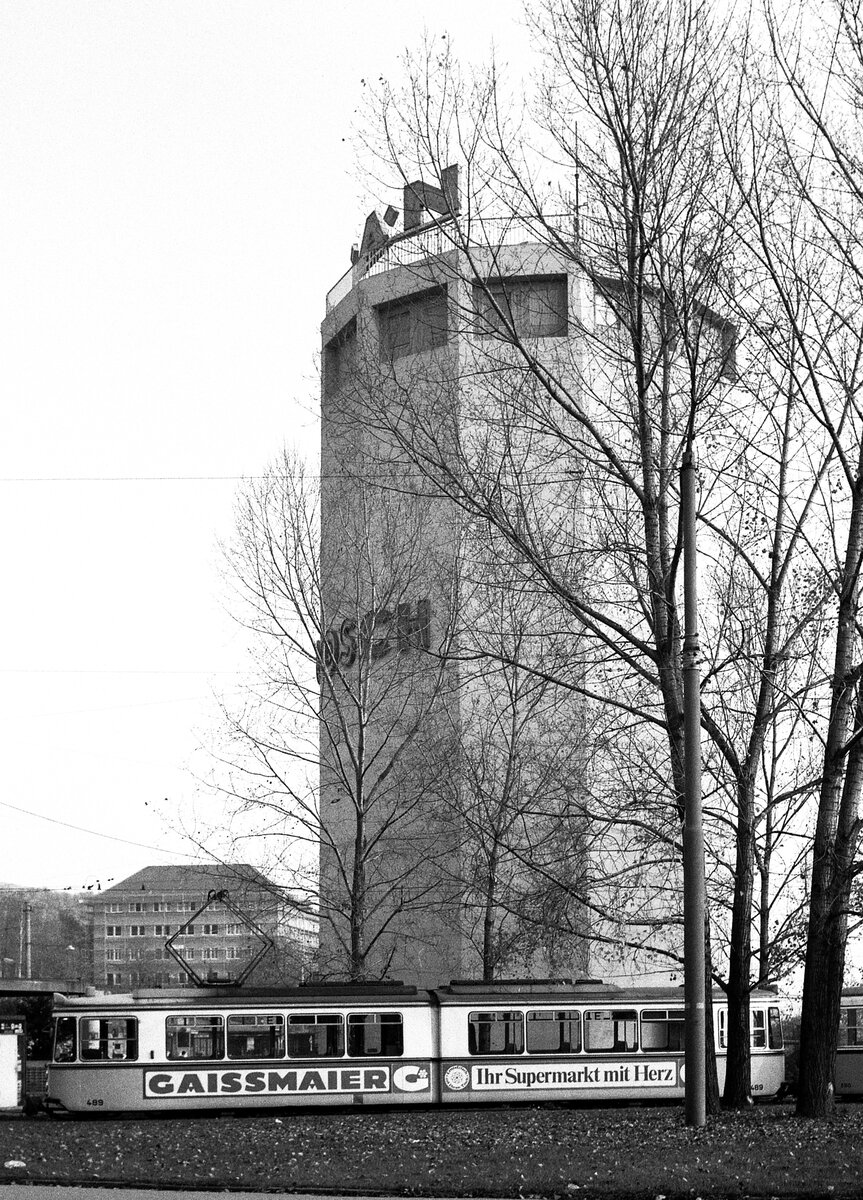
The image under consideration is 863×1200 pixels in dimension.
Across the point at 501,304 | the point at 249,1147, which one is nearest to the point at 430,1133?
the point at 249,1147

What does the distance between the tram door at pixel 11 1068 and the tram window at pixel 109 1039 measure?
11.1 feet

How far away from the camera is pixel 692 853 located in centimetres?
1611

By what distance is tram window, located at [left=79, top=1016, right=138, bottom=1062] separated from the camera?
27.7 meters

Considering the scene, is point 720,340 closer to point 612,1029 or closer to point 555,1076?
point 612,1029

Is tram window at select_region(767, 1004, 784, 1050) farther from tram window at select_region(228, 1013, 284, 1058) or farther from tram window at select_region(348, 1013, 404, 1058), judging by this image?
tram window at select_region(228, 1013, 284, 1058)

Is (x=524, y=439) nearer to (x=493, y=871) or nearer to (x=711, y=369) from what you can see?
(x=711, y=369)

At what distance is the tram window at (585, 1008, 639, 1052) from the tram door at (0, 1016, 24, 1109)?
11.6 m

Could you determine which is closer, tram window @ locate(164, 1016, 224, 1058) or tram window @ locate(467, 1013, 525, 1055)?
tram window @ locate(164, 1016, 224, 1058)

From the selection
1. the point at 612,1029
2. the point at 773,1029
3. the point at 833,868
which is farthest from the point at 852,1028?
the point at 833,868

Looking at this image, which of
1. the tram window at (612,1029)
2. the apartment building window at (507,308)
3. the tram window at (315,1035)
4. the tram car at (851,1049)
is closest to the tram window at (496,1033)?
the tram window at (612,1029)

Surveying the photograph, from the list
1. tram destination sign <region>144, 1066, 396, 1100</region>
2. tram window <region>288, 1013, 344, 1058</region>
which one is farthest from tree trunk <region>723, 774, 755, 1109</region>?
tram window <region>288, 1013, 344, 1058</region>

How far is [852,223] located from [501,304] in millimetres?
4657

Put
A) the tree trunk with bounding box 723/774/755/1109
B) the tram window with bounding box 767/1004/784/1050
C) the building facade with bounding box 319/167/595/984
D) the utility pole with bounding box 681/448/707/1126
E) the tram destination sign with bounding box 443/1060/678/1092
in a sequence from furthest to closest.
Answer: the tram window with bounding box 767/1004/784/1050, the tram destination sign with bounding box 443/1060/678/1092, the tree trunk with bounding box 723/774/755/1109, the building facade with bounding box 319/167/595/984, the utility pole with bounding box 681/448/707/1126

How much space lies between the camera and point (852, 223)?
61.0 ft
